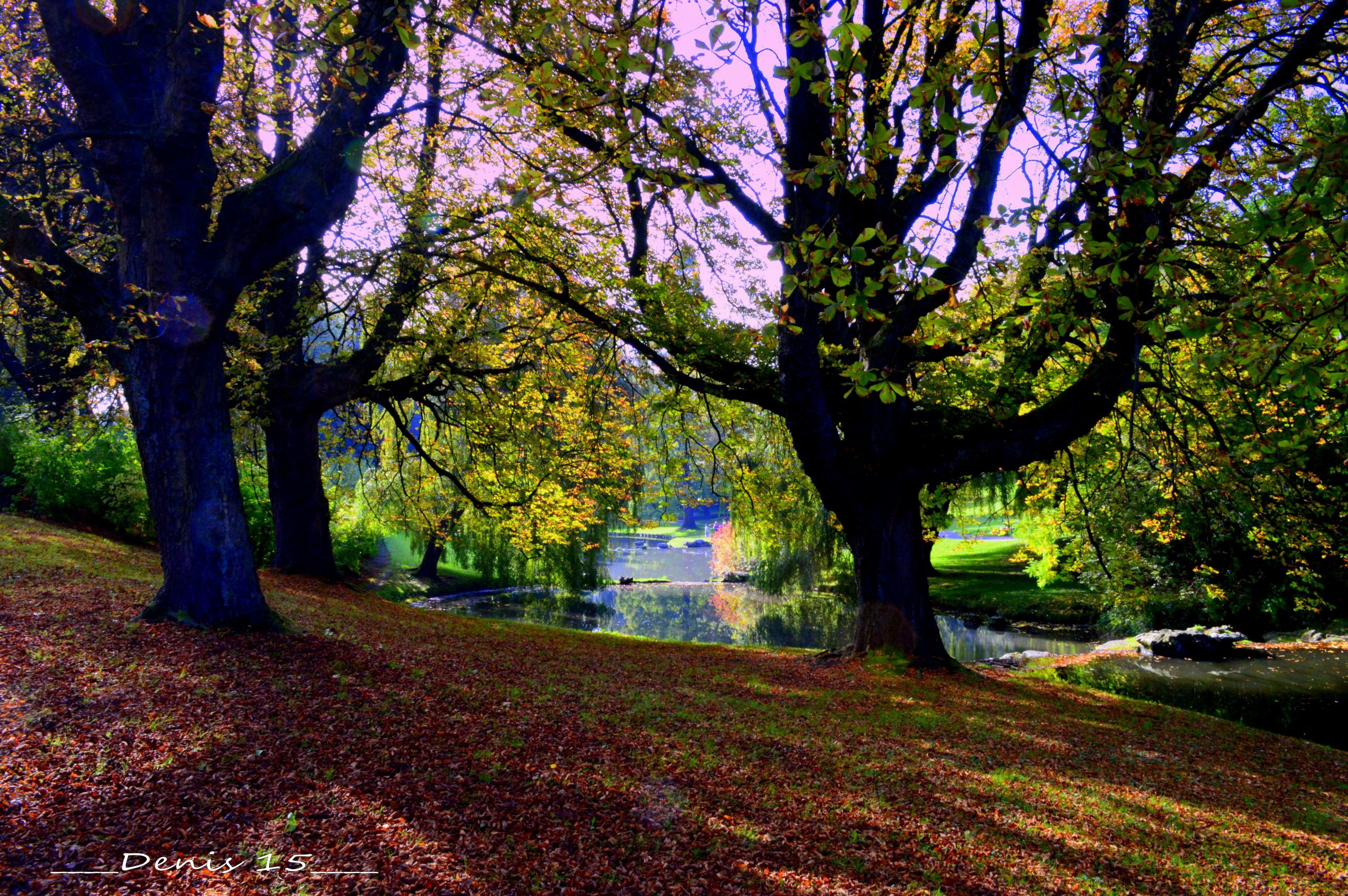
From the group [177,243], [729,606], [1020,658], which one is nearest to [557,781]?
[177,243]

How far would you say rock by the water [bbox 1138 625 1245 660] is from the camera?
1534 cm

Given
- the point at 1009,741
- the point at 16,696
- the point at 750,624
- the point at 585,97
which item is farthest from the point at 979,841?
the point at 750,624

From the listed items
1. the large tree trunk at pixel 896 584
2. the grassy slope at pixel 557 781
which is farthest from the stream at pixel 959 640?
the grassy slope at pixel 557 781

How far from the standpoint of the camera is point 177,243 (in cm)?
586

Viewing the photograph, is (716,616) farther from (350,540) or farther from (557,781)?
(557,781)

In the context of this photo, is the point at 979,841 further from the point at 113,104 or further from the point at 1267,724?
the point at 1267,724

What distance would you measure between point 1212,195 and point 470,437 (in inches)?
461

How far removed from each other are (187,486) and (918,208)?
8.46m

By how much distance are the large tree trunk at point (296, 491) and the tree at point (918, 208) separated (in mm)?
5342

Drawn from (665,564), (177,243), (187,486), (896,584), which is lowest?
(665,564)

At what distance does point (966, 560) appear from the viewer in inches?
1350

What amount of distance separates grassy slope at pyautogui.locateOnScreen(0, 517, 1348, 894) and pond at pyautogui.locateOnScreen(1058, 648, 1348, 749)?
493 centimetres

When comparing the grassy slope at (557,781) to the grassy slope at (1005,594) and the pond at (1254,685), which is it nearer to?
the pond at (1254,685)

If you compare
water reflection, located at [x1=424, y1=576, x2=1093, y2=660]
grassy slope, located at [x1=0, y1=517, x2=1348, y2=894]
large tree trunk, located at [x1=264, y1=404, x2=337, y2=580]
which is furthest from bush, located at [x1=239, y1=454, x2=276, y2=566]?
grassy slope, located at [x1=0, y1=517, x2=1348, y2=894]
